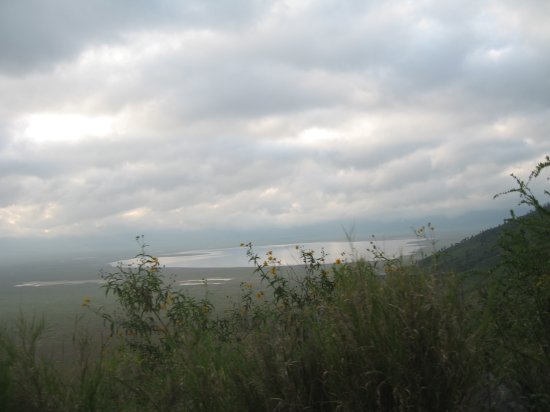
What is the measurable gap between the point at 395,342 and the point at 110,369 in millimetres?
2952

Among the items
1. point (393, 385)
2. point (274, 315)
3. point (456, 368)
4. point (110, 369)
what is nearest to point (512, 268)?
point (456, 368)

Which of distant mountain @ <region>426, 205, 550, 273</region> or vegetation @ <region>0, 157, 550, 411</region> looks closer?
vegetation @ <region>0, 157, 550, 411</region>

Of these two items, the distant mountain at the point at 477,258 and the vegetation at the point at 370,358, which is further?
the distant mountain at the point at 477,258

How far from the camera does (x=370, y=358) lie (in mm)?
3654

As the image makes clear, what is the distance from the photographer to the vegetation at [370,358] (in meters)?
3.47

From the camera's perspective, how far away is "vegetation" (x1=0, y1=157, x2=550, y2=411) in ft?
11.4

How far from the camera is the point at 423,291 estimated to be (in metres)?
3.80

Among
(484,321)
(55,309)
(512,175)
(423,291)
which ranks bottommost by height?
(55,309)

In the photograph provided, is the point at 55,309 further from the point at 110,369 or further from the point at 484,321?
the point at 484,321

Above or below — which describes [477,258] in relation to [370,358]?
below

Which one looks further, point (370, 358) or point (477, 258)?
point (477, 258)

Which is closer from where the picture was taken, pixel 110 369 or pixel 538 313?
pixel 538 313

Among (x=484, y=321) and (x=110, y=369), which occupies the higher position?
(x=484, y=321)

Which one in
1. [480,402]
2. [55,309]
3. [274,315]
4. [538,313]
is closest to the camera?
[480,402]
